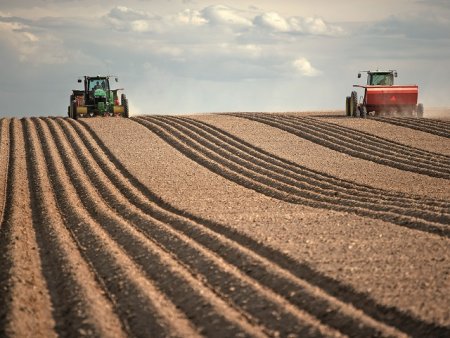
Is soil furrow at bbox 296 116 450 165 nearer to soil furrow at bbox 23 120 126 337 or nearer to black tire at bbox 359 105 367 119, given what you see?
black tire at bbox 359 105 367 119

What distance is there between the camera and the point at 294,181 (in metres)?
17.7

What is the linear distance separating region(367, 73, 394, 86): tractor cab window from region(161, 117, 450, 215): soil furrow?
887cm

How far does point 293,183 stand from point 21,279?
351 inches

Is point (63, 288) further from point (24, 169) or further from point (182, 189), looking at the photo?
point (24, 169)

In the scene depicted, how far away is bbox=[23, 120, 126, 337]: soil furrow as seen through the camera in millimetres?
7750

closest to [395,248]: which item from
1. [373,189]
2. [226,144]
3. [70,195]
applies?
[373,189]

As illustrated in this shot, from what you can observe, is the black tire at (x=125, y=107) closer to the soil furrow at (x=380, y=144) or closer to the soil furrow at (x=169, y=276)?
the soil furrow at (x=380, y=144)

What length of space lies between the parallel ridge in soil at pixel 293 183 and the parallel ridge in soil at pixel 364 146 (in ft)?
8.16

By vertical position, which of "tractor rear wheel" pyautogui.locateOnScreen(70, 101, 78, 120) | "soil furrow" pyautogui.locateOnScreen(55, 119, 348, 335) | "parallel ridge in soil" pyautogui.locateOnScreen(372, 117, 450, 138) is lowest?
"soil furrow" pyautogui.locateOnScreen(55, 119, 348, 335)

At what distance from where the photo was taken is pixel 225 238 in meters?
11.3

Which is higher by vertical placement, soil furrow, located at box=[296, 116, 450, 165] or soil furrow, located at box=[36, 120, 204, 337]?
soil furrow, located at box=[296, 116, 450, 165]

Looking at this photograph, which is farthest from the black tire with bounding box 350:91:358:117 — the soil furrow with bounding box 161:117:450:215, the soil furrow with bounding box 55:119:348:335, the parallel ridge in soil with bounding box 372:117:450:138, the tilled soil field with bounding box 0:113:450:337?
the soil furrow with bounding box 55:119:348:335

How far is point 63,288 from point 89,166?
11.4 m

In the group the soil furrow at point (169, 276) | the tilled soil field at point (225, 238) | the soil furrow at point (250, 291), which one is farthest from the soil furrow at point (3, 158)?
the soil furrow at point (250, 291)
